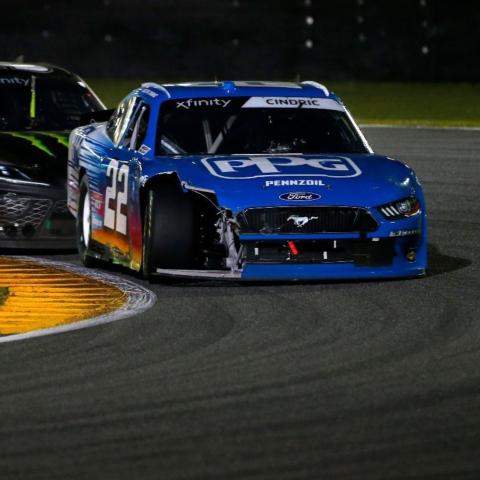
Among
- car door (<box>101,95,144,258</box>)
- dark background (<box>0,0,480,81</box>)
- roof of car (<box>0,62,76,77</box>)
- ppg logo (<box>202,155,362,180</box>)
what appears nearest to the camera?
ppg logo (<box>202,155,362,180</box>)

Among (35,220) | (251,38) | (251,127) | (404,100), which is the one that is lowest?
(404,100)

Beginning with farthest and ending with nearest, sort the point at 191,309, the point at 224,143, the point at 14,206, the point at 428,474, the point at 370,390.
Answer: the point at 14,206 < the point at 224,143 < the point at 191,309 < the point at 370,390 < the point at 428,474

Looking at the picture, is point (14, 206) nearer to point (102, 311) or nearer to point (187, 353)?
point (102, 311)

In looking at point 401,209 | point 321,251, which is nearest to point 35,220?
point 321,251

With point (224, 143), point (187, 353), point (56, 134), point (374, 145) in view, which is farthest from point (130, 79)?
point (187, 353)

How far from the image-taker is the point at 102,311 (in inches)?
410

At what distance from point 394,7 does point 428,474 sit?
80.6 feet

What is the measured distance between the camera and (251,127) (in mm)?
12250

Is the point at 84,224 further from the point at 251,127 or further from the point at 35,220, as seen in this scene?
the point at 251,127

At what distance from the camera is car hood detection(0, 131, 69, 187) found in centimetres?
1331

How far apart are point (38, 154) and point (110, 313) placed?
3516 mm

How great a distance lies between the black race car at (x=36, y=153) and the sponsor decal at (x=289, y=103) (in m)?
1.68

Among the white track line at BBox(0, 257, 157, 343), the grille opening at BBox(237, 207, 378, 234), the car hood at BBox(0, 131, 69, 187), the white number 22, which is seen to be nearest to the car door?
the white number 22

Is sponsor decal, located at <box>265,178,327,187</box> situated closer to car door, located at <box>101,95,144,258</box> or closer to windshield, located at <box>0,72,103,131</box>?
car door, located at <box>101,95,144,258</box>
